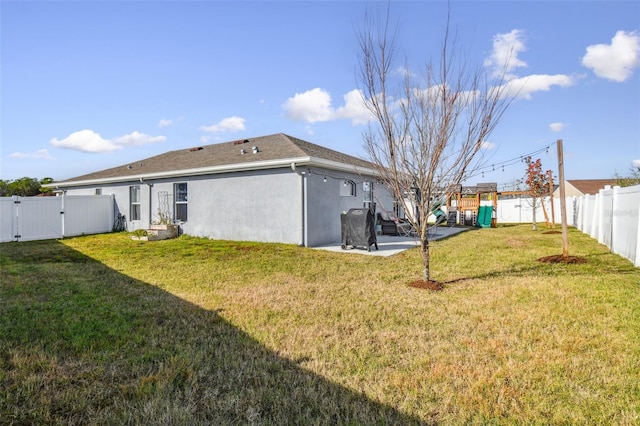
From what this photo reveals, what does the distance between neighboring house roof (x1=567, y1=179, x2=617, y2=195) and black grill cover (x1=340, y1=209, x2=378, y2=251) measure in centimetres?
3783

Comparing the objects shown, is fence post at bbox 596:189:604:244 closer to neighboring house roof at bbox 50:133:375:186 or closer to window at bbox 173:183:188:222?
neighboring house roof at bbox 50:133:375:186

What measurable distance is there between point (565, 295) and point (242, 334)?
4.76 meters

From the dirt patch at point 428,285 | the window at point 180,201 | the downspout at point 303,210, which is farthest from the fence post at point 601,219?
the window at point 180,201

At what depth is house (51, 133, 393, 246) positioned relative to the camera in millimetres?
10531

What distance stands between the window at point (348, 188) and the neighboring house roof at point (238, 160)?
697mm

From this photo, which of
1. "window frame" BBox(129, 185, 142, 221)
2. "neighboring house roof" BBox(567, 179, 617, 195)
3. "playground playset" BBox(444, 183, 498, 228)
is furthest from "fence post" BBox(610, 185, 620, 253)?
"neighboring house roof" BBox(567, 179, 617, 195)

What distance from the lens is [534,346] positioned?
3.23 metres

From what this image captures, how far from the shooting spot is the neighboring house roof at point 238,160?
421 inches

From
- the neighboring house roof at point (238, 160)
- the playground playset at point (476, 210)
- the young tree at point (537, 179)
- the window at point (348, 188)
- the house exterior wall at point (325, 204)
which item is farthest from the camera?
the playground playset at point (476, 210)

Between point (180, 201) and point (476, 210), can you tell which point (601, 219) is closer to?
point (476, 210)

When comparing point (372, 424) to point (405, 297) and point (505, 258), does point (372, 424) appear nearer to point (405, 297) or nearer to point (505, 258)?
point (405, 297)

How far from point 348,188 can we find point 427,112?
758 cm

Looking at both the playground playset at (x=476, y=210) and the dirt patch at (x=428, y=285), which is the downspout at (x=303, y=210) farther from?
the playground playset at (x=476, y=210)

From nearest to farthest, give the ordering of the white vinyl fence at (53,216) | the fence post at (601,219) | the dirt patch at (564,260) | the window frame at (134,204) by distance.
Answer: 1. the dirt patch at (564,260)
2. the fence post at (601,219)
3. the white vinyl fence at (53,216)
4. the window frame at (134,204)
